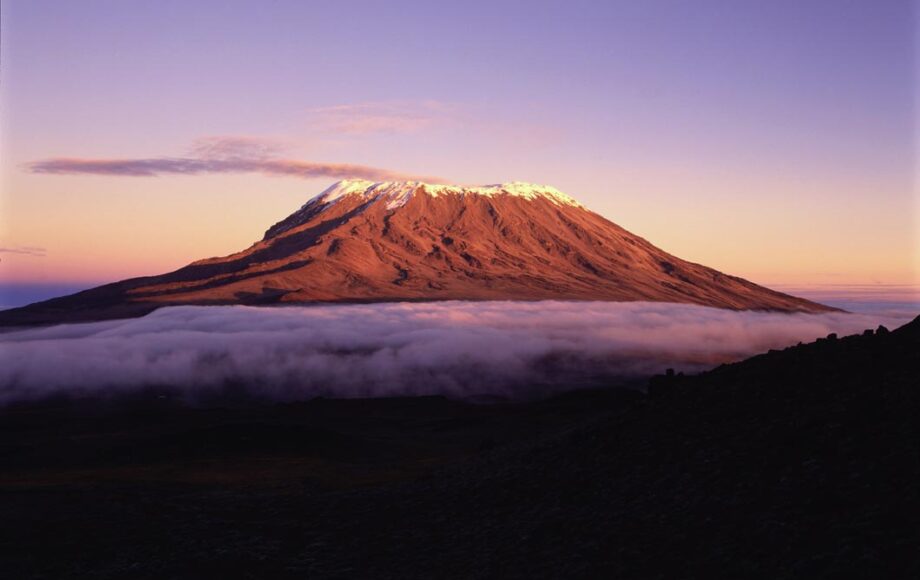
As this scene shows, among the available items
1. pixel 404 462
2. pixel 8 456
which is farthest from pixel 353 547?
pixel 8 456

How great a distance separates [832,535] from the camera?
18906 millimetres

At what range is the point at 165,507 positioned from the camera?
37.0m

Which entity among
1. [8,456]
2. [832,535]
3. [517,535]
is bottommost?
[8,456]

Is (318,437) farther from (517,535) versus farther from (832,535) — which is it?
(832,535)

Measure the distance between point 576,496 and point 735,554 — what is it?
31.2ft

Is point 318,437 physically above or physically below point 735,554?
below

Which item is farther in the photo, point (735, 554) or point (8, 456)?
point (8, 456)

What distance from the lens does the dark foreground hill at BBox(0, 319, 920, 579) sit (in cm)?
2025

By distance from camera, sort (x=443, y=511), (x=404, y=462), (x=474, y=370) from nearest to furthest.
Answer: (x=443, y=511)
(x=404, y=462)
(x=474, y=370)

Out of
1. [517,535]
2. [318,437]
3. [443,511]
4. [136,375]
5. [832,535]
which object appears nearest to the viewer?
[832,535]

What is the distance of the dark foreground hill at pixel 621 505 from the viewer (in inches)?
797

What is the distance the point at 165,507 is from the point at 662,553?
75.8ft

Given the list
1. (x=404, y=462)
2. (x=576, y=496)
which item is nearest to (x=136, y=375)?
(x=404, y=462)

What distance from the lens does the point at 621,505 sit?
26.6 m
